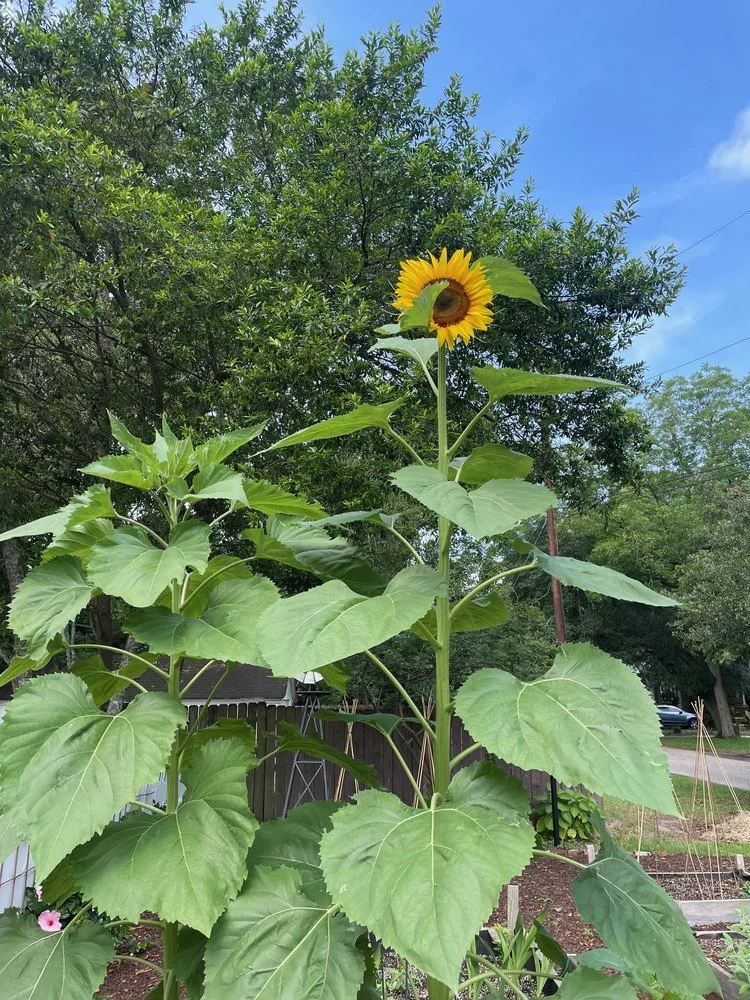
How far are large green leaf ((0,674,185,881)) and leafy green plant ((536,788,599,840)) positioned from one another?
7.03 metres

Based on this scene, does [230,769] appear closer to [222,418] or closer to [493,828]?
[493,828]

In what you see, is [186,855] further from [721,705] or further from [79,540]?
[721,705]

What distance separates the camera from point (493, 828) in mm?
977

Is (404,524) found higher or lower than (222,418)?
lower

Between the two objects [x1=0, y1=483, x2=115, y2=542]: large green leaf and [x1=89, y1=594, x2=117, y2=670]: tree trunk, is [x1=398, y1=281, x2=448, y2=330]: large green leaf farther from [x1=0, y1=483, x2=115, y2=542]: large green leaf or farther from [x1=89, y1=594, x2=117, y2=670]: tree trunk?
[x1=89, y1=594, x2=117, y2=670]: tree trunk

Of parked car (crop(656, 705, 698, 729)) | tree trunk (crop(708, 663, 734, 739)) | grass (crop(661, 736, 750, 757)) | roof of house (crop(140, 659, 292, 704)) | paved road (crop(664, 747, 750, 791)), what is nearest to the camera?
roof of house (crop(140, 659, 292, 704))

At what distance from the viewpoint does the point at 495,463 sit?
4.25 feet

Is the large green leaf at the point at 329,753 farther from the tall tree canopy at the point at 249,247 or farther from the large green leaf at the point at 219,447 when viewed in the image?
the tall tree canopy at the point at 249,247

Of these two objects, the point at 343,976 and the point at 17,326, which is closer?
the point at 343,976

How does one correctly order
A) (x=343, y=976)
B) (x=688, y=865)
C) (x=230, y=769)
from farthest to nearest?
(x=688, y=865) → (x=230, y=769) → (x=343, y=976)

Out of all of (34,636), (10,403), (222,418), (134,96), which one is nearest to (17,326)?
(10,403)

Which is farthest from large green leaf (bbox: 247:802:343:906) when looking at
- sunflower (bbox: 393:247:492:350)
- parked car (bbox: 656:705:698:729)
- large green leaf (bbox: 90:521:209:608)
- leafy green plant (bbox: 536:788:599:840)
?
parked car (bbox: 656:705:698:729)

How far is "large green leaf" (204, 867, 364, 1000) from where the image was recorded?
38.9 inches

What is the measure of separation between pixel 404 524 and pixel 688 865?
3.93 m
